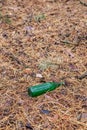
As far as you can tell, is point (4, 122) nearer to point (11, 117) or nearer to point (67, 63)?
point (11, 117)

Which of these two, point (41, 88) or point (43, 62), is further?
point (43, 62)

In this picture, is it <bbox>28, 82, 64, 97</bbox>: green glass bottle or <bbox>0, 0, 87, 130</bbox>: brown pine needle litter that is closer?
<bbox>0, 0, 87, 130</bbox>: brown pine needle litter

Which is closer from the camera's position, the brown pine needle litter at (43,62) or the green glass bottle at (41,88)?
the brown pine needle litter at (43,62)

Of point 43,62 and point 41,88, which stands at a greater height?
point 43,62
